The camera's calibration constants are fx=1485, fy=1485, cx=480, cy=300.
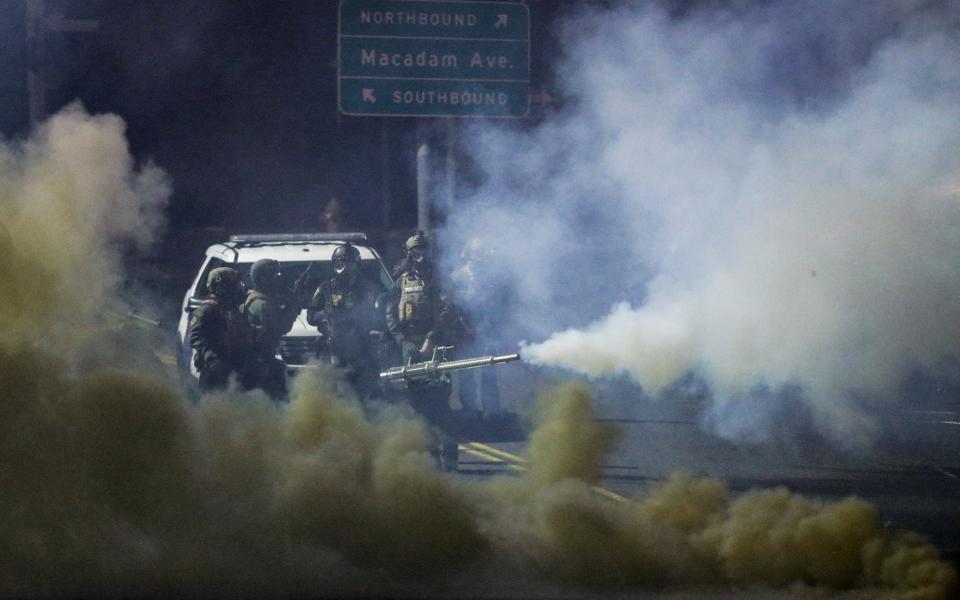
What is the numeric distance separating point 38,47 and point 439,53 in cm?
382

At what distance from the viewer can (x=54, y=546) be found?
7352 mm

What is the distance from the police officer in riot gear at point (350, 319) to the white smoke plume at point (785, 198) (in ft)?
5.05

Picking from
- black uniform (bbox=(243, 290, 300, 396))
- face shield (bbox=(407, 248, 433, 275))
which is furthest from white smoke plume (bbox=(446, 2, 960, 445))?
black uniform (bbox=(243, 290, 300, 396))

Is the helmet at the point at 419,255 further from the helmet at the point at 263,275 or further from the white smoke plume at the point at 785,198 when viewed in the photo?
the white smoke plume at the point at 785,198

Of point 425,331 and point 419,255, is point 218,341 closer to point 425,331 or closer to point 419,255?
point 425,331

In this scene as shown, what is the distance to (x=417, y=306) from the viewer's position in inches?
430

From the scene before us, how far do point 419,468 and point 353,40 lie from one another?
7447mm

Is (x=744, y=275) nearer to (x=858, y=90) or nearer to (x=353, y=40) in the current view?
(x=858, y=90)

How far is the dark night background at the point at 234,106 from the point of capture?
57.6 ft

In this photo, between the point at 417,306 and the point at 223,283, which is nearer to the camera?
the point at 223,283

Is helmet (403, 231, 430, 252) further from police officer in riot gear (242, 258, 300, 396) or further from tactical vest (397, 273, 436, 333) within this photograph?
police officer in riot gear (242, 258, 300, 396)

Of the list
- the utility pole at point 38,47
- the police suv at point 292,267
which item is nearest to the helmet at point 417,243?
the police suv at point 292,267

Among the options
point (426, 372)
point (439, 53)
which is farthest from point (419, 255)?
point (439, 53)

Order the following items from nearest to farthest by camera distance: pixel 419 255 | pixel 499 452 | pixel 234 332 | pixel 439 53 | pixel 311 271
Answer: pixel 234 332, pixel 419 255, pixel 499 452, pixel 311 271, pixel 439 53
